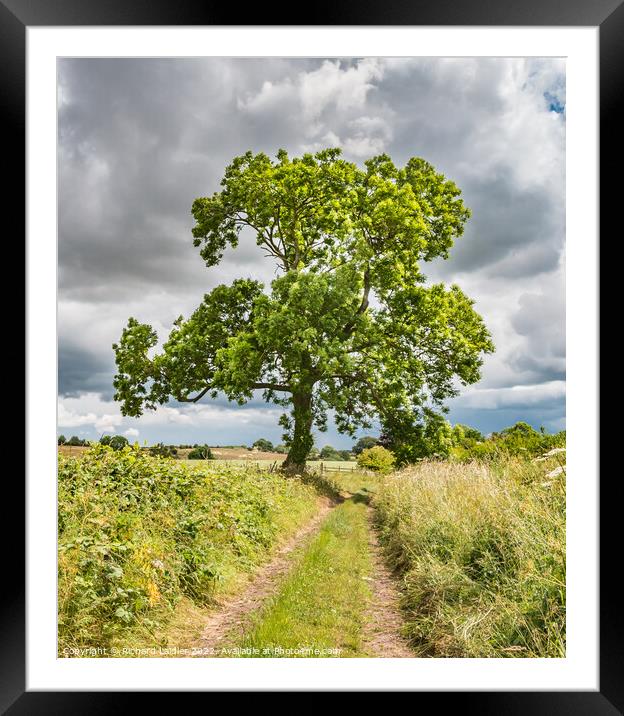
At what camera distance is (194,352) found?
41.2 ft

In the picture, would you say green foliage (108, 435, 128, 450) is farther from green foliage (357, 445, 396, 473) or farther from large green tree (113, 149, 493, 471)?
green foliage (357, 445, 396, 473)

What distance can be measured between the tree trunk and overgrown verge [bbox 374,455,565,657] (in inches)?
227

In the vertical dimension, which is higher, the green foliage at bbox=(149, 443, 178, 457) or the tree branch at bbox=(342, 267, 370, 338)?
the tree branch at bbox=(342, 267, 370, 338)

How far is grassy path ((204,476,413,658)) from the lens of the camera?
14.7 feet

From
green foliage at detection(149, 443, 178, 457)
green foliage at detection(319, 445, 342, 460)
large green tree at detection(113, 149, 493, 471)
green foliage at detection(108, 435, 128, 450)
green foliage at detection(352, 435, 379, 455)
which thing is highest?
large green tree at detection(113, 149, 493, 471)

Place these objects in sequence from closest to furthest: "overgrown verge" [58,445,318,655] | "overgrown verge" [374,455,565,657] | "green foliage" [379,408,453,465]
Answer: "overgrown verge" [374,455,565,657] < "overgrown verge" [58,445,318,655] < "green foliage" [379,408,453,465]

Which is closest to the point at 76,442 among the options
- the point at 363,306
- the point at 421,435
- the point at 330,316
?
the point at 330,316

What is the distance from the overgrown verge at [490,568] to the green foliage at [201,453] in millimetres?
3876

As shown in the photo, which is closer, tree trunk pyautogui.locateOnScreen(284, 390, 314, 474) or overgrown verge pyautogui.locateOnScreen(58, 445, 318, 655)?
overgrown verge pyautogui.locateOnScreen(58, 445, 318, 655)

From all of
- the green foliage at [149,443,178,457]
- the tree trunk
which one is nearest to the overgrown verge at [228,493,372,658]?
the green foliage at [149,443,178,457]

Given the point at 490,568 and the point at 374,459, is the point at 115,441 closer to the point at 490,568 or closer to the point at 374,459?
the point at 490,568
